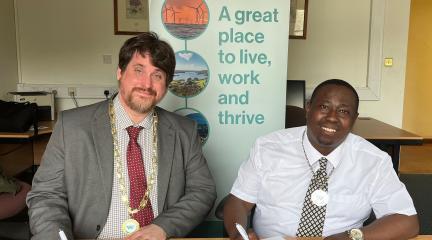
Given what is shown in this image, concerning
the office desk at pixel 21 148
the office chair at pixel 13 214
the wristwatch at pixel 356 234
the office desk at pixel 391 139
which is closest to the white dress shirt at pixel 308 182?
the wristwatch at pixel 356 234

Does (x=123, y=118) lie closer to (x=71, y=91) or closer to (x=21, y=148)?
(x=21, y=148)

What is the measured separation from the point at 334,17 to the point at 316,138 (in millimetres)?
3259

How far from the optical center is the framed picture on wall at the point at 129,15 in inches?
165

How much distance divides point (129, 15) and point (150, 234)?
3356 millimetres

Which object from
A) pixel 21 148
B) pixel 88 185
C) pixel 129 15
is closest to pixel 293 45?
pixel 129 15

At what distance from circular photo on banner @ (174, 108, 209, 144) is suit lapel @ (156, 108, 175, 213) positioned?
438mm

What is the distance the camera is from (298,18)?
4.29 metres

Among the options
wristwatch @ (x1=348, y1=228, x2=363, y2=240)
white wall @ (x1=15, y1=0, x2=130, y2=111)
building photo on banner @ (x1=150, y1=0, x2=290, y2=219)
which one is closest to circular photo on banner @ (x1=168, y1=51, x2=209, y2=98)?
building photo on banner @ (x1=150, y1=0, x2=290, y2=219)

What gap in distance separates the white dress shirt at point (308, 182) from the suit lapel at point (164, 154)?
29 centimetres

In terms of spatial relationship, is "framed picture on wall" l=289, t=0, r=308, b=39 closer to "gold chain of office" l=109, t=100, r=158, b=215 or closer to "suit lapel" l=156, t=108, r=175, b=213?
"suit lapel" l=156, t=108, r=175, b=213

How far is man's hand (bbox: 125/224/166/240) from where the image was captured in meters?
1.27

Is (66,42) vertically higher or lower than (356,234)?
higher

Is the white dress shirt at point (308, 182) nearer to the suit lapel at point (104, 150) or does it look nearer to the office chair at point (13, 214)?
the suit lapel at point (104, 150)

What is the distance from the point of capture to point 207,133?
2.14 meters
